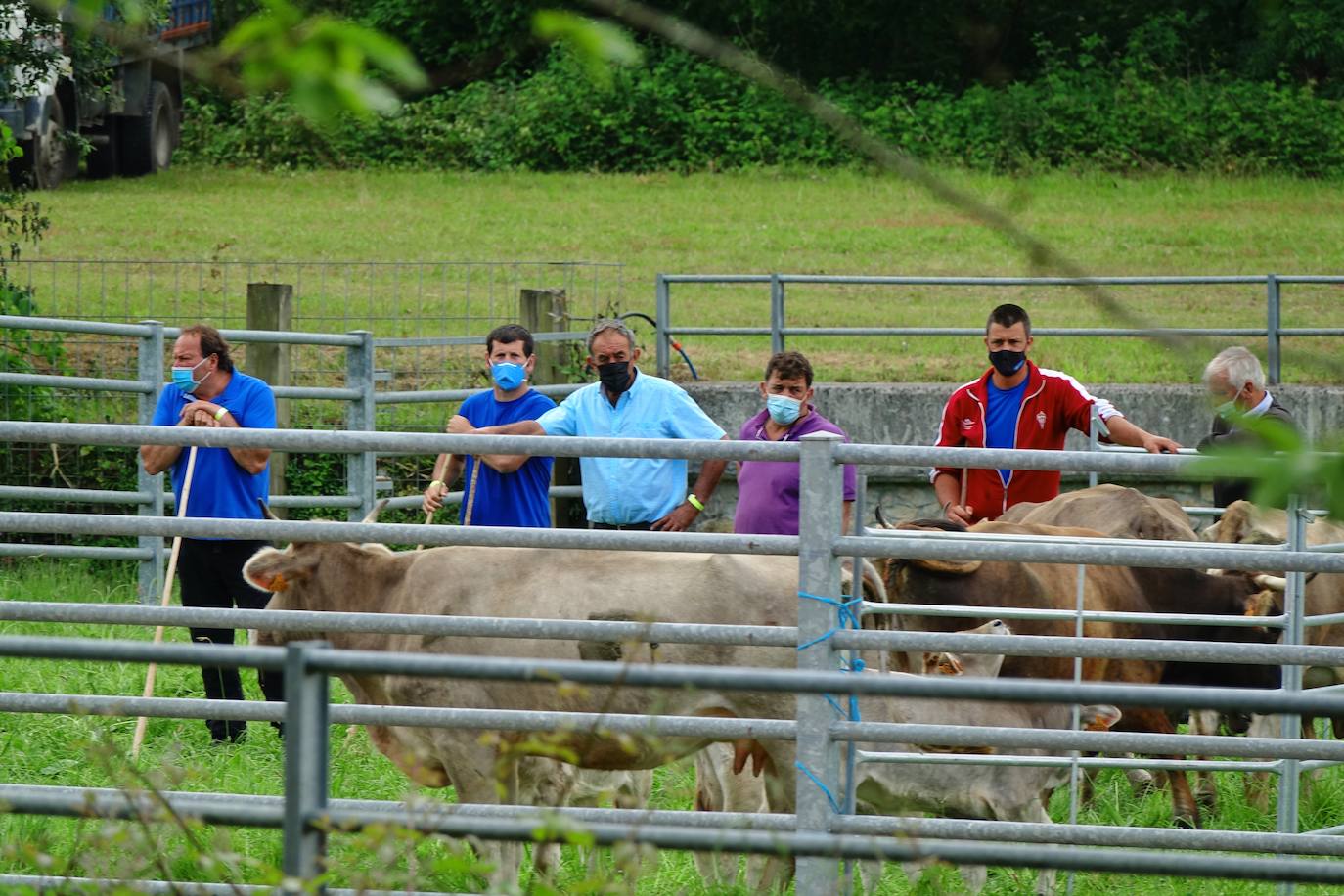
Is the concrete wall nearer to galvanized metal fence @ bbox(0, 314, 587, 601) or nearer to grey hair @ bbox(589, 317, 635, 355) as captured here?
galvanized metal fence @ bbox(0, 314, 587, 601)

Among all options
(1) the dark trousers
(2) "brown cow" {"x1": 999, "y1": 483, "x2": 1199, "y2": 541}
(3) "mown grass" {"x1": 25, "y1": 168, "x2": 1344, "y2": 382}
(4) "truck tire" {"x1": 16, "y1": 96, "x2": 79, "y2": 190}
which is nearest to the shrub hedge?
(3) "mown grass" {"x1": 25, "y1": 168, "x2": 1344, "y2": 382}

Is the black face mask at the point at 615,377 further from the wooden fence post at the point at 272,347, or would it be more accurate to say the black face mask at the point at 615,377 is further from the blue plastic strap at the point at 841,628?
the wooden fence post at the point at 272,347

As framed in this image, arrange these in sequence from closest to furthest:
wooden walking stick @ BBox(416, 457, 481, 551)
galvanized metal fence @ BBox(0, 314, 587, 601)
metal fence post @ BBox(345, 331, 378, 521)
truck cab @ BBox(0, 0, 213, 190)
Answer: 1. wooden walking stick @ BBox(416, 457, 481, 551)
2. galvanized metal fence @ BBox(0, 314, 587, 601)
3. metal fence post @ BBox(345, 331, 378, 521)
4. truck cab @ BBox(0, 0, 213, 190)

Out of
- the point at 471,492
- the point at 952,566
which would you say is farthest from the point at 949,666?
the point at 471,492

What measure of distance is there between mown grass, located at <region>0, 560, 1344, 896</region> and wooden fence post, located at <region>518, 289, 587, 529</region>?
3.18 metres

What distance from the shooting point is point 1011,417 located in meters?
8.10

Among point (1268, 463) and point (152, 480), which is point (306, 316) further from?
point (1268, 463)

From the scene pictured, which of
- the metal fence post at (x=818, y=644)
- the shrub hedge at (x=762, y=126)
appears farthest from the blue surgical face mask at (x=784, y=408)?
the shrub hedge at (x=762, y=126)

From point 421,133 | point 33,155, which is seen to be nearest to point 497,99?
point 421,133

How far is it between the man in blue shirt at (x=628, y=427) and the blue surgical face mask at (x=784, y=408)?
0.63m

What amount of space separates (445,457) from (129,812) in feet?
16.9

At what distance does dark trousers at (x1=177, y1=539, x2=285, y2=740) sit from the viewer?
25.8ft

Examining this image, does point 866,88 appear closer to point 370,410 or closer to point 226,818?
point 370,410

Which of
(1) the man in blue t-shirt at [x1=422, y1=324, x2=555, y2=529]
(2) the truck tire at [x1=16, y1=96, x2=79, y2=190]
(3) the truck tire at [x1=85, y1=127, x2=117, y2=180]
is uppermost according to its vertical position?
(3) the truck tire at [x1=85, y1=127, x2=117, y2=180]
